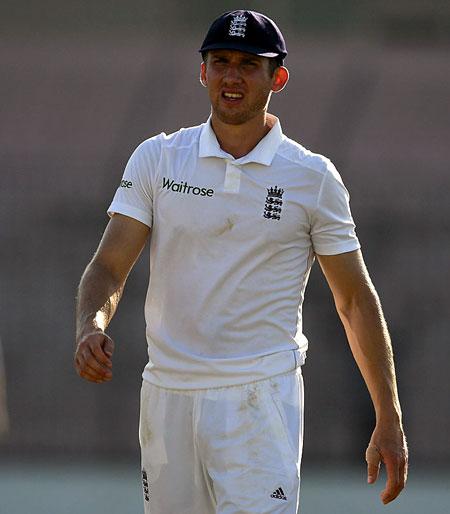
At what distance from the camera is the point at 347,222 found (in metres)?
4.14

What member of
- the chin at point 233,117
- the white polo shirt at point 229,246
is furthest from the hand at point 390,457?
the chin at point 233,117

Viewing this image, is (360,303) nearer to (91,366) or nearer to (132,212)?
(132,212)

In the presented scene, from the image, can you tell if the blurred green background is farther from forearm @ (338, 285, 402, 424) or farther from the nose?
the nose

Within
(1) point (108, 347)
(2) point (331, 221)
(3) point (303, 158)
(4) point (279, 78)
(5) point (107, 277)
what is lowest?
(1) point (108, 347)

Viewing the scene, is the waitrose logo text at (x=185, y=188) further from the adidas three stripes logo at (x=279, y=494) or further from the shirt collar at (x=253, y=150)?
the adidas three stripes logo at (x=279, y=494)

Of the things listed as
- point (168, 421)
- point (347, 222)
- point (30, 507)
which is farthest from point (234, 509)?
point (30, 507)

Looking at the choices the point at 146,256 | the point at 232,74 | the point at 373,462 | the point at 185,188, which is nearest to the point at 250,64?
the point at 232,74

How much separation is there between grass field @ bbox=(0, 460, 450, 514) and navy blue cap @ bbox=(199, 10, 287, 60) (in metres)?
3.82

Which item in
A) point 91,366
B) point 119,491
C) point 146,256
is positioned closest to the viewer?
point 91,366

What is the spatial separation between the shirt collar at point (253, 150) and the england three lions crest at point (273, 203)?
3.5 inches

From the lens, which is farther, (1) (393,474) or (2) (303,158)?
(2) (303,158)

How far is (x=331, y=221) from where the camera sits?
4109 millimetres

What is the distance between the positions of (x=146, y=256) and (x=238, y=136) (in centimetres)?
471

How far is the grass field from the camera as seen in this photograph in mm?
7516
